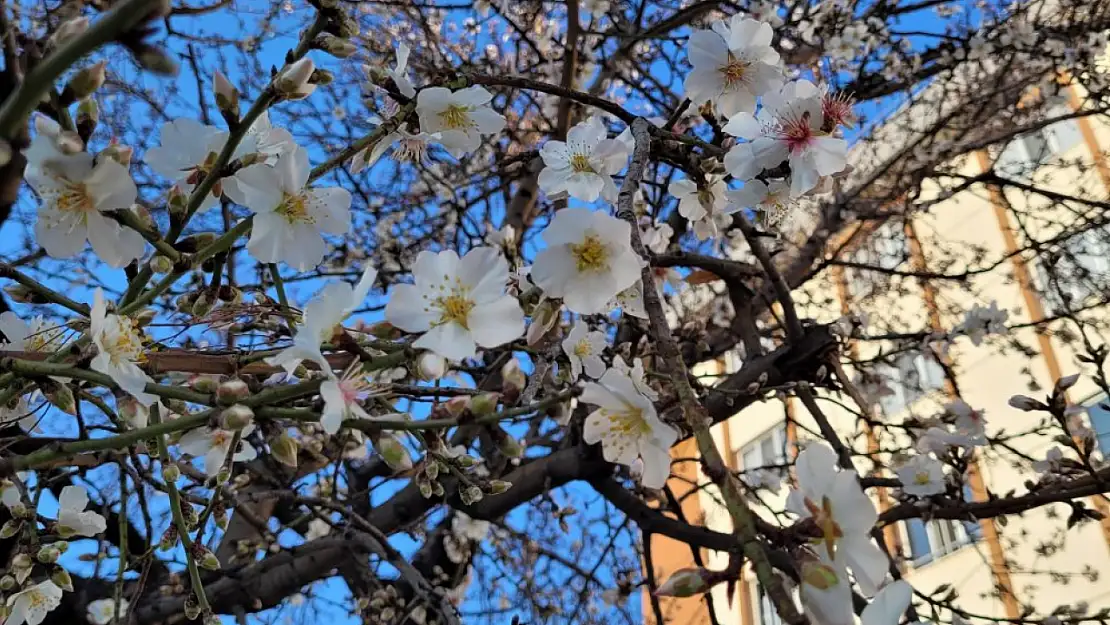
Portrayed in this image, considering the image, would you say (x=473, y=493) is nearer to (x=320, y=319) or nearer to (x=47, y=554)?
(x=320, y=319)

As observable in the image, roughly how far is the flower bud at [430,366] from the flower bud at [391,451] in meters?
0.09

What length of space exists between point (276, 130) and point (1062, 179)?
Answer: 7987 millimetres

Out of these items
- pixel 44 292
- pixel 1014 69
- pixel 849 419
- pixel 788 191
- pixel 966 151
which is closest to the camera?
pixel 44 292

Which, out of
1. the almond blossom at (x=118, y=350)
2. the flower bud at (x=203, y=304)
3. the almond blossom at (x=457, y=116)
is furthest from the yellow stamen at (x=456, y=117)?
the almond blossom at (x=118, y=350)

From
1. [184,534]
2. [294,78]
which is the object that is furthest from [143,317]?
[294,78]

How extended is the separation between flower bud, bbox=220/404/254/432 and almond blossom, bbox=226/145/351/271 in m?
0.31

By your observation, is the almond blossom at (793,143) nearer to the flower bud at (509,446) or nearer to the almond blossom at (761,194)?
the almond blossom at (761,194)

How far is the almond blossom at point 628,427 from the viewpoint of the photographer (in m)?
1.00

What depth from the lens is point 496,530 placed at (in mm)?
4160

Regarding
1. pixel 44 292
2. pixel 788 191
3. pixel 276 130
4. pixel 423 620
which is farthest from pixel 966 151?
pixel 44 292

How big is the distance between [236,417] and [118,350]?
0.28m

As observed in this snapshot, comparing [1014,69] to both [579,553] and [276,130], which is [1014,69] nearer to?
[579,553]

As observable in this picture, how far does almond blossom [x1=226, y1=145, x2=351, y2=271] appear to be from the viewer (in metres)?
1.04

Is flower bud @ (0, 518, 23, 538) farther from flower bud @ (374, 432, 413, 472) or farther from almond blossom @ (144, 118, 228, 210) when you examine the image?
flower bud @ (374, 432, 413, 472)
